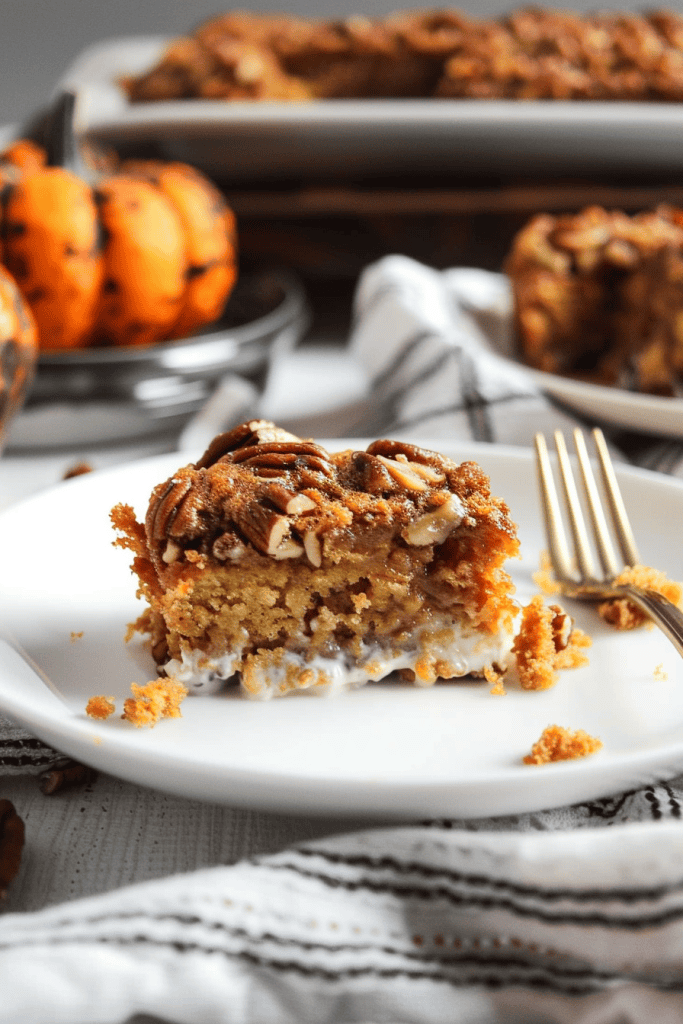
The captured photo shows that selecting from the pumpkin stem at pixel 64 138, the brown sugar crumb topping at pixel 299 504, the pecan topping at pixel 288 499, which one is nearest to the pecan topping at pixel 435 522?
the brown sugar crumb topping at pixel 299 504

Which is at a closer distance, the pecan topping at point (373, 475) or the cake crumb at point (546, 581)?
the pecan topping at point (373, 475)

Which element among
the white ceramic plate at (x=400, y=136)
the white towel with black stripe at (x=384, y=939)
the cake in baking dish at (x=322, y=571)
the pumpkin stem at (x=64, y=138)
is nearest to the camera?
the white towel with black stripe at (x=384, y=939)

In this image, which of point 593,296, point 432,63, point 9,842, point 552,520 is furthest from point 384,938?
point 432,63

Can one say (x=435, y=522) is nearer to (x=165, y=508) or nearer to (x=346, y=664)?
(x=346, y=664)

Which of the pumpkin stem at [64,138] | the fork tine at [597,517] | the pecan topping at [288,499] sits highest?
the pumpkin stem at [64,138]

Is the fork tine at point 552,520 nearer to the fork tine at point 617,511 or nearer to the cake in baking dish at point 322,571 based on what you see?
the fork tine at point 617,511

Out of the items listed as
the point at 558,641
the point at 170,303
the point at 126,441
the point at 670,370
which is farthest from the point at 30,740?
the point at 670,370

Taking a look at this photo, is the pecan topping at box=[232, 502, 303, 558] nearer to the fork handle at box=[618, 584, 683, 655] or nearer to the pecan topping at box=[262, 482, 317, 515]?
the pecan topping at box=[262, 482, 317, 515]
